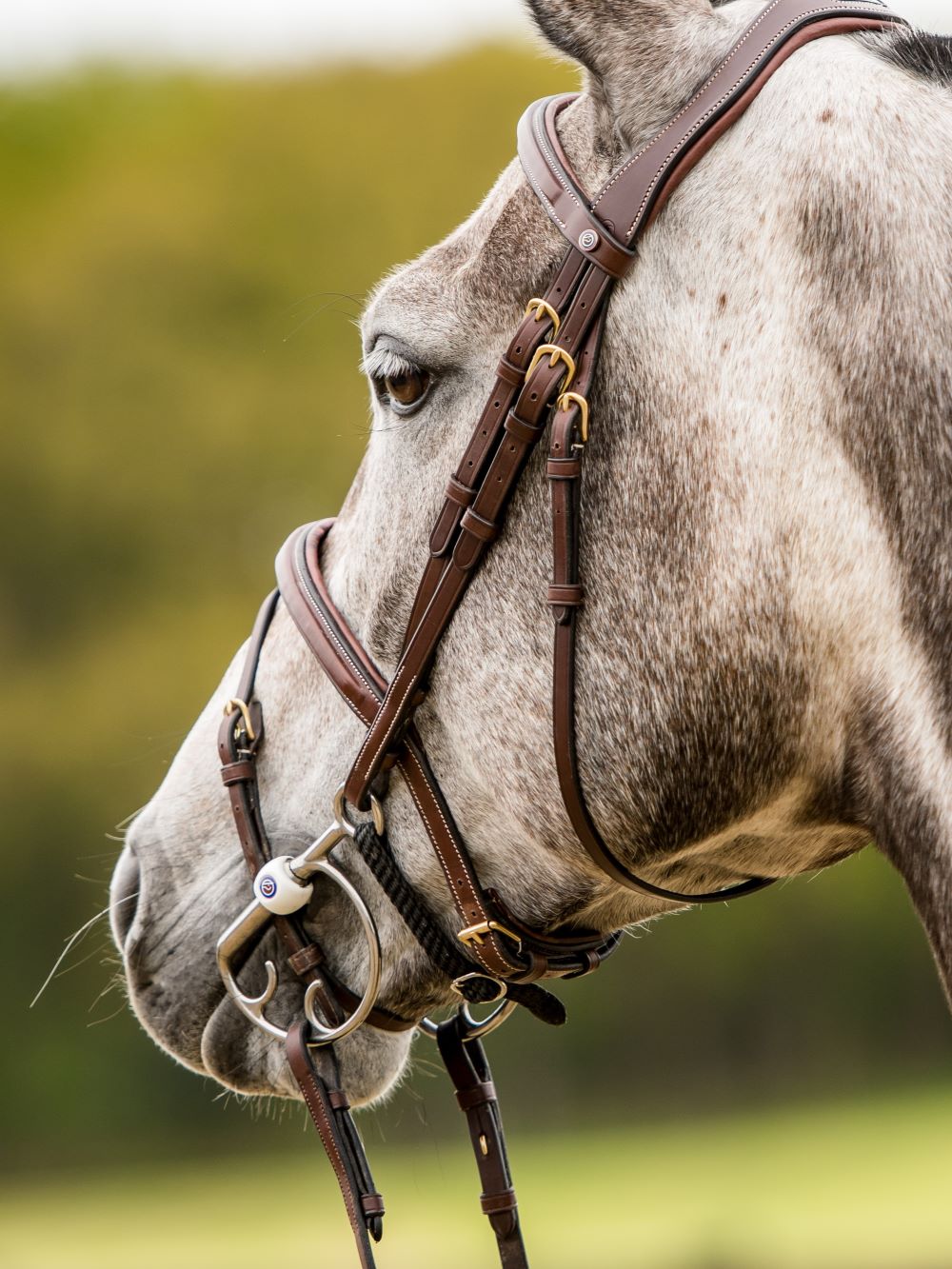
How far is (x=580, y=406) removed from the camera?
7.82 ft

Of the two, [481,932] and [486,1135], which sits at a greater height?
[481,932]

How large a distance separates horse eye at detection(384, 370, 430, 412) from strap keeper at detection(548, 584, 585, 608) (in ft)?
1.61

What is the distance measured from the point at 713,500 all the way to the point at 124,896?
1.65 meters

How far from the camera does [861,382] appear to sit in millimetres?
2229

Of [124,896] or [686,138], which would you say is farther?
[124,896]

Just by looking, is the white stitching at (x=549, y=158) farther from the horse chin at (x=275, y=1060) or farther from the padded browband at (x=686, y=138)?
the horse chin at (x=275, y=1060)

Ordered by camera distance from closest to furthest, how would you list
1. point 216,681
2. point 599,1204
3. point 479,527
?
1. point 479,527
2. point 599,1204
3. point 216,681

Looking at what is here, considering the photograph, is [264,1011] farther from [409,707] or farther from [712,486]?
[712,486]

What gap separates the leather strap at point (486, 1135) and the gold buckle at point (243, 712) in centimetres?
80

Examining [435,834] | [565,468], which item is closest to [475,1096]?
[435,834]

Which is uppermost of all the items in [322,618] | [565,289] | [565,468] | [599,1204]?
[565,289]

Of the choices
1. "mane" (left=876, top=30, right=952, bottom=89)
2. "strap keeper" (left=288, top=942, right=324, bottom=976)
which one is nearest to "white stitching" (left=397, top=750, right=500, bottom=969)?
"strap keeper" (left=288, top=942, right=324, bottom=976)

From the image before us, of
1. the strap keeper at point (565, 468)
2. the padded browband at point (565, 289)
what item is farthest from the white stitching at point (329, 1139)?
the strap keeper at point (565, 468)

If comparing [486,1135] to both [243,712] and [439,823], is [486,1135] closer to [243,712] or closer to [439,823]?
[439,823]
